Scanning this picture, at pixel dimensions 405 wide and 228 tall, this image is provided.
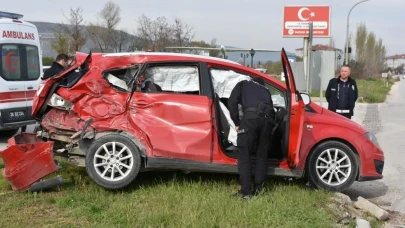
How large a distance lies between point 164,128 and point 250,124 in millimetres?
1041

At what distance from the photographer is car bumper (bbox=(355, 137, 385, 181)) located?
5992 mm

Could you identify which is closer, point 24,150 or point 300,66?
point 24,150

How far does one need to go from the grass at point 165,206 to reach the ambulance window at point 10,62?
4.58 metres

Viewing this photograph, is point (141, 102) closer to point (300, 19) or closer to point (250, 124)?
point (250, 124)

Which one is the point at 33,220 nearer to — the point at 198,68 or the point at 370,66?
the point at 198,68

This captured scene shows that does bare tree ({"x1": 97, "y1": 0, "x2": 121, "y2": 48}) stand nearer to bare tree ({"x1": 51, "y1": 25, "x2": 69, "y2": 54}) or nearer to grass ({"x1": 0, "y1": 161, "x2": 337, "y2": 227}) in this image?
bare tree ({"x1": 51, "y1": 25, "x2": 69, "y2": 54})

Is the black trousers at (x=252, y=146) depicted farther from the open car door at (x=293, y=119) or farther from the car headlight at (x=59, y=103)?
the car headlight at (x=59, y=103)

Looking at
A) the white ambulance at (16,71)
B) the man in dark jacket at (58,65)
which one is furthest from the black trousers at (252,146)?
the white ambulance at (16,71)

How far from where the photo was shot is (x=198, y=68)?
19.2 feet

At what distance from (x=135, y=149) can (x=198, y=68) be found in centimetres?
128

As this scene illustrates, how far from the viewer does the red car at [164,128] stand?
5.52m

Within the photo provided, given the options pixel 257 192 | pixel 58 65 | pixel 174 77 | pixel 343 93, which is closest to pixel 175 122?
pixel 174 77

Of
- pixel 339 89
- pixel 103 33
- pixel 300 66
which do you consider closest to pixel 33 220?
pixel 339 89

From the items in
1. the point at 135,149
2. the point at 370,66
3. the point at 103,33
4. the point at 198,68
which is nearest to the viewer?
the point at 135,149
